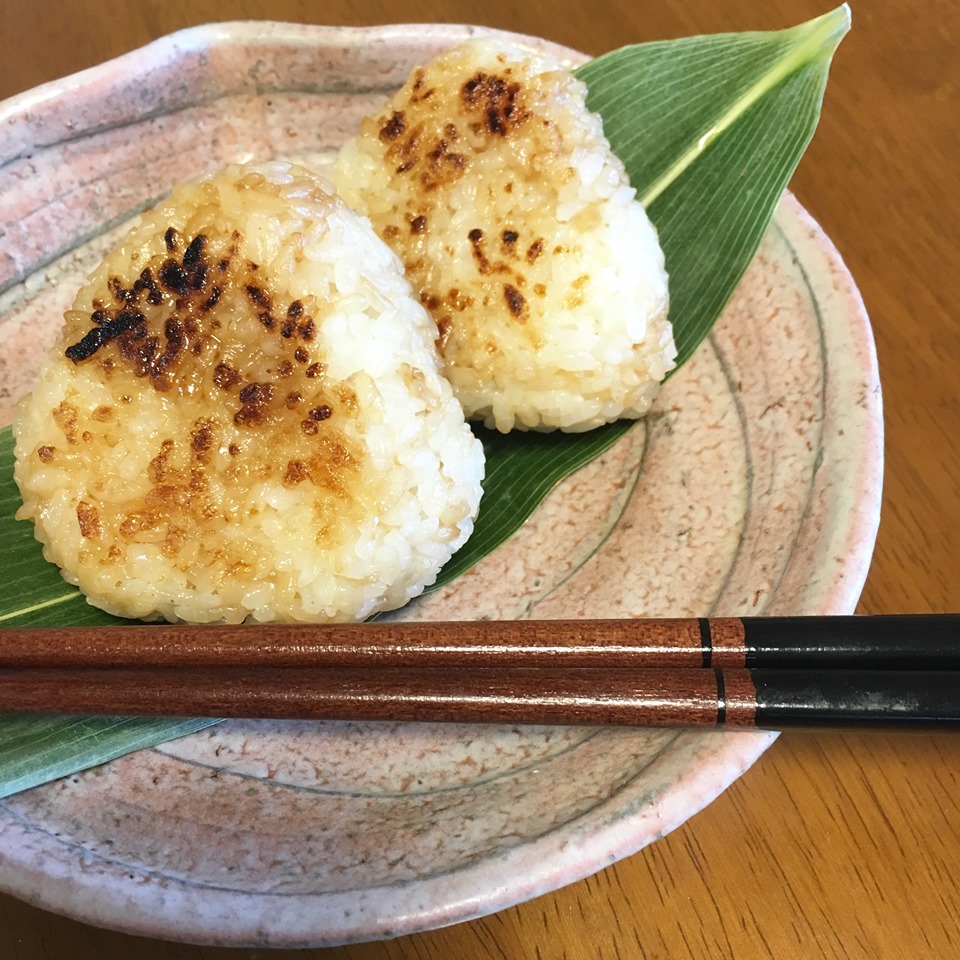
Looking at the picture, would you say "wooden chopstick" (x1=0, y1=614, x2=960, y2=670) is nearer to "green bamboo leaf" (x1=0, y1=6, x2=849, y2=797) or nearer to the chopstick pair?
the chopstick pair

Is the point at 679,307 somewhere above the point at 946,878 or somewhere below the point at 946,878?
above

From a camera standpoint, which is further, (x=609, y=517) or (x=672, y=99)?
(x=672, y=99)

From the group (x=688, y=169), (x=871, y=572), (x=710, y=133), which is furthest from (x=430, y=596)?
(x=710, y=133)

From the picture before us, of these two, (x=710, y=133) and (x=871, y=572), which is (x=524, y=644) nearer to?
(x=871, y=572)

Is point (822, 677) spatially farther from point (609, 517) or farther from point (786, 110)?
point (786, 110)

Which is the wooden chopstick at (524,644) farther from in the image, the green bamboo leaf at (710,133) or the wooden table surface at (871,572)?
the green bamboo leaf at (710,133)

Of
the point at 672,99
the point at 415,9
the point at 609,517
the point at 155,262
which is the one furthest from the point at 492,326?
the point at 415,9

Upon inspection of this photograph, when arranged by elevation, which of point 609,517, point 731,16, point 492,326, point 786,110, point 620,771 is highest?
point 731,16
